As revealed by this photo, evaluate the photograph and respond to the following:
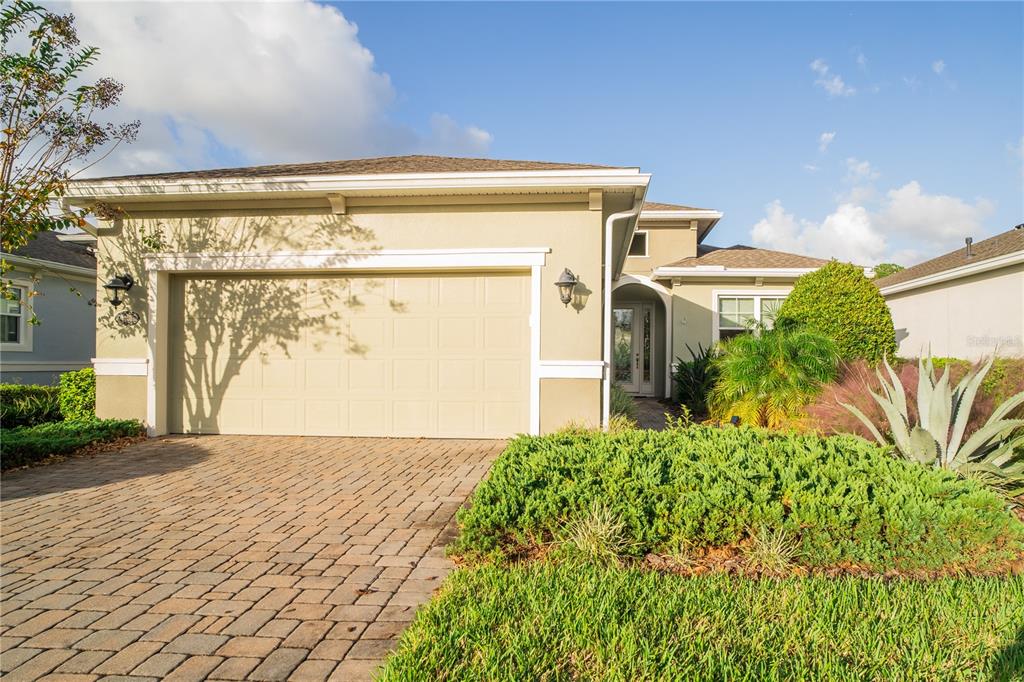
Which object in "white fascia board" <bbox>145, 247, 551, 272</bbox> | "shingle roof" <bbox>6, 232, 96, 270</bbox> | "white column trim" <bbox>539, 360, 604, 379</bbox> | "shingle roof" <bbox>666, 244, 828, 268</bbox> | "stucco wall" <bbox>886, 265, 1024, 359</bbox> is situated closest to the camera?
"white column trim" <bbox>539, 360, 604, 379</bbox>

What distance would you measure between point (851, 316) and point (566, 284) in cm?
534

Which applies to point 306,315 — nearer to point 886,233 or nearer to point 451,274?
point 451,274

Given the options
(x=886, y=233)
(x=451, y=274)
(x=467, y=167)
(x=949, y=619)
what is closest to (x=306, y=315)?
(x=451, y=274)

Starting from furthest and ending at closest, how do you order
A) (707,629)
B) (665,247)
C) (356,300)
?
1. (665,247)
2. (356,300)
3. (707,629)

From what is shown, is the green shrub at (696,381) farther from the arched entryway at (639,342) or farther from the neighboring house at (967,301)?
the neighboring house at (967,301)

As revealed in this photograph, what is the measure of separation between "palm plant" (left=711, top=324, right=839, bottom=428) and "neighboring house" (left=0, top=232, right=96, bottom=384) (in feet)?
43.4

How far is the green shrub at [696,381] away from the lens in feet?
34.6

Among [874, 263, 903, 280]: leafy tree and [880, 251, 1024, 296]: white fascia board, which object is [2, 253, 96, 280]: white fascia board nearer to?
[880, 251, 1024, 296]: white fascia board

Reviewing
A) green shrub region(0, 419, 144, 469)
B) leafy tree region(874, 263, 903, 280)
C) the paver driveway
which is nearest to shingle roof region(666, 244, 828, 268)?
the paver driveway

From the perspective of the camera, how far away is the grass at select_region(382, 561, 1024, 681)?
209cm

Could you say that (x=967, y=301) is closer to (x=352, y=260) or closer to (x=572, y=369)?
(x=572, y=369)

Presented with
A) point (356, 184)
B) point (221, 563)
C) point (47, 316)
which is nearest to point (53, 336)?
point (47, 316)

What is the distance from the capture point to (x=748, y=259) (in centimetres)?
1453

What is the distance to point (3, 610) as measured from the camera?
9.57 feet
